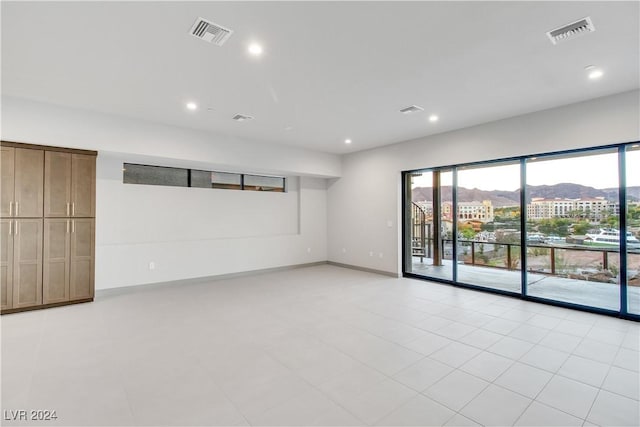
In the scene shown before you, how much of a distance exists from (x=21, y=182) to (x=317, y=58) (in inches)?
176

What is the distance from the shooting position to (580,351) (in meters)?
3.12

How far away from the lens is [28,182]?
432cm

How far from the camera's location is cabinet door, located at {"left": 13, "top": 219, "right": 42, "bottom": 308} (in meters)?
4.25

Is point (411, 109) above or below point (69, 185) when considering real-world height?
above

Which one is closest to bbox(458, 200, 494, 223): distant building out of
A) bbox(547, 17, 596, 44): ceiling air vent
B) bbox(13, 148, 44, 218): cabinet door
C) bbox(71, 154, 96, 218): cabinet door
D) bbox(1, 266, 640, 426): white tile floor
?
bbox(1, 266, 640, 426): white tile floor

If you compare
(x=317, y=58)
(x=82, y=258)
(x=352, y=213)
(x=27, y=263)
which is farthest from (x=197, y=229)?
(x=317, y=58)

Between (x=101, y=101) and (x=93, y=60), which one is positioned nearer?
(x=93, y=60)

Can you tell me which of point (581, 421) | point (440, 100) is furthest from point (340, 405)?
point (440, 100)

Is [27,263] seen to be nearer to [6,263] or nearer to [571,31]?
[6,263]

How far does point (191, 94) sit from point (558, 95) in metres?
4.85

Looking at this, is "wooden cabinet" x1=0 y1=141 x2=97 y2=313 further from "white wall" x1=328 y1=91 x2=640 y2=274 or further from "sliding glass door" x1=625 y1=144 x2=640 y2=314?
"sliding glass door" x1=625 y1=144 x2=640 y2=314

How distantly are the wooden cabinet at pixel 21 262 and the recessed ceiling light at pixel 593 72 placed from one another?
726 centimetres

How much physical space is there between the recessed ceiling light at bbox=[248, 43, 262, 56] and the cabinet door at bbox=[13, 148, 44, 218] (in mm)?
3727

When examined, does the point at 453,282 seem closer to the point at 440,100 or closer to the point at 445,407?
the point at 440,100
